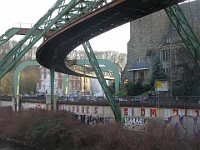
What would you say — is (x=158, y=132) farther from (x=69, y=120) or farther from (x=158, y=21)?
(x=158, y=21)

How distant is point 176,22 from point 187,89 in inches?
939

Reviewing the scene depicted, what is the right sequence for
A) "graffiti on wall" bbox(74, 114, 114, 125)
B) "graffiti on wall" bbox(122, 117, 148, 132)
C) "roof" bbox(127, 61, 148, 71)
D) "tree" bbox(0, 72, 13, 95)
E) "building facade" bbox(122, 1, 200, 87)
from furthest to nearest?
"tree" bbox(0, 72, 13, 95), "roof" bbox(127, 61, 148, 71), "building facade" bbox(122, 1, 200, 87), "graffiti on wall" bbox(74, 114, 114, 125), "graffiti on wall" bbox(122, 117, 148, 132)

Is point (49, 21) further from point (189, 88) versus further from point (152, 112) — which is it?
point (189, 88)

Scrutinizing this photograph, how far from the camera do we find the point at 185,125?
1061 inches

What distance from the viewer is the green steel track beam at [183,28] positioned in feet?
85.3

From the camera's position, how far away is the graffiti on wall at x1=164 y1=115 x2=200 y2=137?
25.1m

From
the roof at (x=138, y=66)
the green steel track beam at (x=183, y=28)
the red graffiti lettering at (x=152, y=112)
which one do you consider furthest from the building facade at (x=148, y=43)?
the green steel track beam at (x=183, y=28)

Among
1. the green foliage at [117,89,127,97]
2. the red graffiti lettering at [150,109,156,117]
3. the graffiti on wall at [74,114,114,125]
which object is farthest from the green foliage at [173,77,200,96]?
the green foliage at [117,89,127,97]

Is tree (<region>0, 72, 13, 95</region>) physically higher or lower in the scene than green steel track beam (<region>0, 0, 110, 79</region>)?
lower

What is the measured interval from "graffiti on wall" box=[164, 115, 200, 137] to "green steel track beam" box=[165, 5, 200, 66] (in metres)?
5.23

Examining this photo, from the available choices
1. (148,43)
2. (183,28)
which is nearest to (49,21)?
(183,28)

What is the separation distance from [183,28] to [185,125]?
8358 mm

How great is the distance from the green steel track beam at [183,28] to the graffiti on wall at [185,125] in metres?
5.23

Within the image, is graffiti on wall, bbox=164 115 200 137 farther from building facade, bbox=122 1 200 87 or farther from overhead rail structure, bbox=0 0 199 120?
building facade, bbox=122 1 200 87
